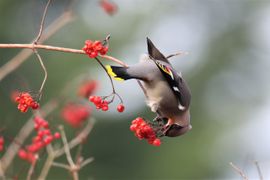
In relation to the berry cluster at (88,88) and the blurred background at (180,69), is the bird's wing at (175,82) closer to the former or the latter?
the berry cluster at (88,88)

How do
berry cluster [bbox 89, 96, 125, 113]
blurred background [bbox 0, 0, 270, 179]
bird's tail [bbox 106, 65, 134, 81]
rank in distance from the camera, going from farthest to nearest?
blurred background [bbox 0, 0, 270, 179], berry cluster [bbox 89, 96, 125, 113], bird's tail [bbox 106, 65, 134, 81]

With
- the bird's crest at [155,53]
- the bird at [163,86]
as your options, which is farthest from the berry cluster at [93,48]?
the bird's crest at [155,53]

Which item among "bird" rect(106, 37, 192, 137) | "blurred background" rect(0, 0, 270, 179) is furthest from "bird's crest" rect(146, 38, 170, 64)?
"blurred background" rect(0, 0, 270, 179)

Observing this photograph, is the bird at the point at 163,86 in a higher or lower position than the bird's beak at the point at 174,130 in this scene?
higher

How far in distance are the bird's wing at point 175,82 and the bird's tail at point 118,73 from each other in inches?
4.9

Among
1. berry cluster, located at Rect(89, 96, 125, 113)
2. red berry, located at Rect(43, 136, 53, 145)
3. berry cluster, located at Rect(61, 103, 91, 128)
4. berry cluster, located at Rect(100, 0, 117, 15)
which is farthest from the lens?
berry cluster, located at Rect(61, 103, 91, 128)

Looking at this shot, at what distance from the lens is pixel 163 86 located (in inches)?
112

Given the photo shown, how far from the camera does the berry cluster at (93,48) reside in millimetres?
2783

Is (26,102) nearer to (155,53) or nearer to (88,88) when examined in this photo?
(155,53)

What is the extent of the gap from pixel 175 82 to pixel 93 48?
331 mm

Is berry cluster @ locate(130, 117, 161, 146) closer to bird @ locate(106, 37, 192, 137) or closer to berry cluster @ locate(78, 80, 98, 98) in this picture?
bird @ locate(106, 37, 192, 137)

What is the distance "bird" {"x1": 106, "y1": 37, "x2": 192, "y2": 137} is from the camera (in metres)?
2.79

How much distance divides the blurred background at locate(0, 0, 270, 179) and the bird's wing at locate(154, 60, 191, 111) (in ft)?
39.0

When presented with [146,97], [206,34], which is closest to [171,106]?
[146,97]
